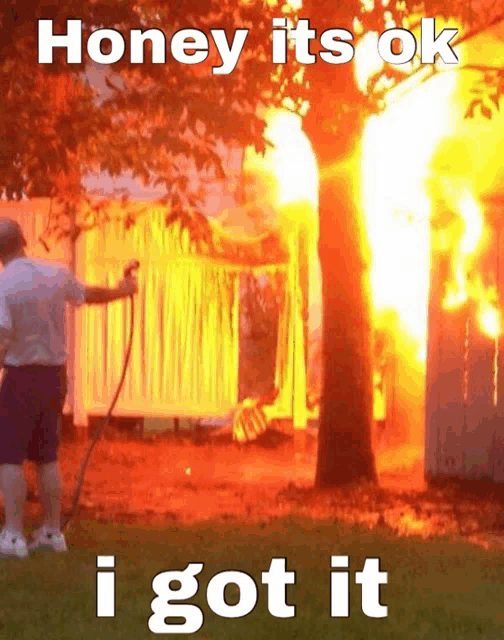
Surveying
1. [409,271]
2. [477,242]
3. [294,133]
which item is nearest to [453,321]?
[477,242]

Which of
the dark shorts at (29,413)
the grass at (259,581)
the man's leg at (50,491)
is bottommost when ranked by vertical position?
the grass at (259,581)

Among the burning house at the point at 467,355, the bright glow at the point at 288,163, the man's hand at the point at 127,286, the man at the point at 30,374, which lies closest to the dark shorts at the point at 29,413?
the man at the point at 30,374

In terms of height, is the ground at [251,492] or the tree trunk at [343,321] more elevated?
the tree trunk at [343,321]

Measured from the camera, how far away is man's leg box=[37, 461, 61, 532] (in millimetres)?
8367

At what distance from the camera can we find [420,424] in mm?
13836

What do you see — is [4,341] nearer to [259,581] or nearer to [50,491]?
[50,491]

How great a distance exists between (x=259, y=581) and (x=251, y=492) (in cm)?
318

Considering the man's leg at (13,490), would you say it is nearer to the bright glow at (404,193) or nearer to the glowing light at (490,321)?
the glowing light at (490,321)

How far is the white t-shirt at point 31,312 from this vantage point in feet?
27.4

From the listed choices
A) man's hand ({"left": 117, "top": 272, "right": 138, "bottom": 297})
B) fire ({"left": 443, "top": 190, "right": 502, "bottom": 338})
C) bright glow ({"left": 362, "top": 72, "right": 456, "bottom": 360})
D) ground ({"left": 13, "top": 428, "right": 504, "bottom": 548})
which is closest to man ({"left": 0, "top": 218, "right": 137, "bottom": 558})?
man's hand ({"left": 117, "top": 272, "right": 138, "bottom": 297})

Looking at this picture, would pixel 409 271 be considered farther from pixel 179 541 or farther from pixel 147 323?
pixel 179 541

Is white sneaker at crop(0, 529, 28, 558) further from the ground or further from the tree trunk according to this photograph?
the tree trunk

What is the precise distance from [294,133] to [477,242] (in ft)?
10.2

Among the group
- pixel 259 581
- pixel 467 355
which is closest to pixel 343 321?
pixel 467 355
